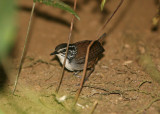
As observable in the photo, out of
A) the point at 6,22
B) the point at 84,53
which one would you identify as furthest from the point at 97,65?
the point at 6,22

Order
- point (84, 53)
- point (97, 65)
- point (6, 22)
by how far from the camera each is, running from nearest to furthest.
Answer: point (6, 22) < point (84, 53) < point (97, 65)

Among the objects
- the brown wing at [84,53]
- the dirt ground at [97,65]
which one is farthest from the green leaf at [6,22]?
the brown wing at [84,53]

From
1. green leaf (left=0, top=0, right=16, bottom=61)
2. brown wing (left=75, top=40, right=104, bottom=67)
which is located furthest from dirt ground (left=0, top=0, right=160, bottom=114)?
green leaf (left=0, top=0, right=16, bottom=61)

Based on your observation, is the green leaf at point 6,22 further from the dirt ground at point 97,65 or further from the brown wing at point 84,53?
the brown wing at point 84,53

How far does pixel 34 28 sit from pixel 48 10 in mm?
1054

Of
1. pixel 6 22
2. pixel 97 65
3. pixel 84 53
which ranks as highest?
pixel 6 22

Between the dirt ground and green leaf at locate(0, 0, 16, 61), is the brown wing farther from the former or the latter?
green leaf at locate(0, 0, 16, 61)

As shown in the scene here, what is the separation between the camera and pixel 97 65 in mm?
5797

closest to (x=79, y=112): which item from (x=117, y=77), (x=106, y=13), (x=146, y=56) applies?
(x=117, y=77)

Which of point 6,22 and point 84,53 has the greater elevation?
point 6,22

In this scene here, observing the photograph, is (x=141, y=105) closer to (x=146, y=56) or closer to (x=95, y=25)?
(x=146, y=56)

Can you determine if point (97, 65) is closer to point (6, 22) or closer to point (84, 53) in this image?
point (84, 53)

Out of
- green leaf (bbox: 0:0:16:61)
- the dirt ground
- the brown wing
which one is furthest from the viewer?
the brown wing

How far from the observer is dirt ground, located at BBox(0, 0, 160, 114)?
13.1 ft
